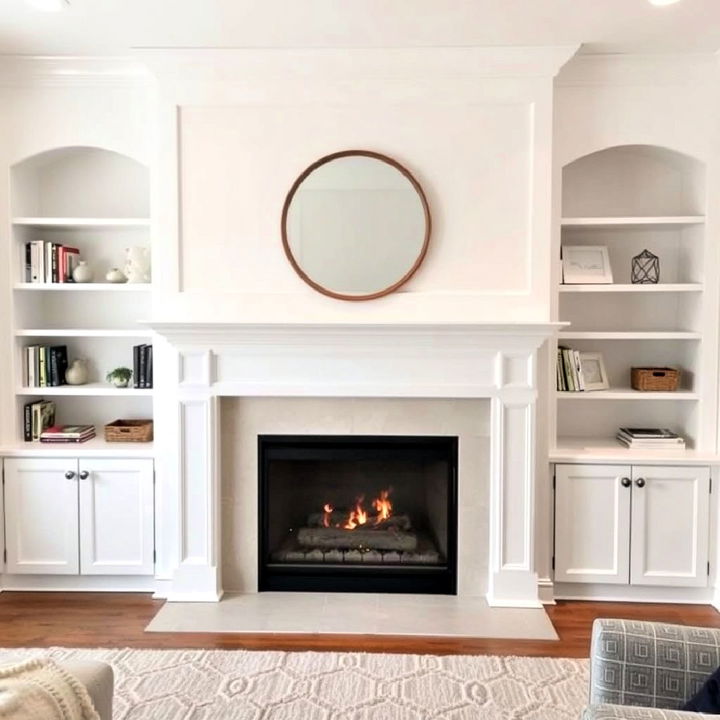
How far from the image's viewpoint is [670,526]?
3.42 meters

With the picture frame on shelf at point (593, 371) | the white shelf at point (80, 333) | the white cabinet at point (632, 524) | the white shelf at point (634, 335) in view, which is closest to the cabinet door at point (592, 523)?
the white cabinet at point (632, 524)

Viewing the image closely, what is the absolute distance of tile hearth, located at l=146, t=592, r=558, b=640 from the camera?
3137 millimetres

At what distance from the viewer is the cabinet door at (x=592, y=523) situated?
11.2ft

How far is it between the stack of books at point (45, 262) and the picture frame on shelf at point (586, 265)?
2575 mm

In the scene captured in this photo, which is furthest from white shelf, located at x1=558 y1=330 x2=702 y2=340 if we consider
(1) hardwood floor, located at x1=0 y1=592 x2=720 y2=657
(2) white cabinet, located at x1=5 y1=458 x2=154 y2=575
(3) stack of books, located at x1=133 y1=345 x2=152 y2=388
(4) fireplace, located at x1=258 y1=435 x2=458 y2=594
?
(2) white cabinet, located at x1=5 y1=458 x2=154 y2=575

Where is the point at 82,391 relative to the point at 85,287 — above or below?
below

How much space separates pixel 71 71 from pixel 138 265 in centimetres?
97

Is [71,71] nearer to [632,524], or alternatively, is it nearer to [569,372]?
[569,372]

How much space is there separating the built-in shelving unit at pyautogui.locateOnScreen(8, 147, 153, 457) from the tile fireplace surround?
1.61ft

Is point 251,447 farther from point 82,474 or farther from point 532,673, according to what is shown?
point 532,673

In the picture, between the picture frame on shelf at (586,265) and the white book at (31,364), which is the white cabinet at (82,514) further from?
the picture frame on shelf at (586,265)

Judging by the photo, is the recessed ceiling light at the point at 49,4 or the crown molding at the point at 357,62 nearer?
the recessed ceiling light at the point at 49,4

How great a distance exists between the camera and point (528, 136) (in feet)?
10.9

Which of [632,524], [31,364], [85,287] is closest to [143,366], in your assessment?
[85,287]
